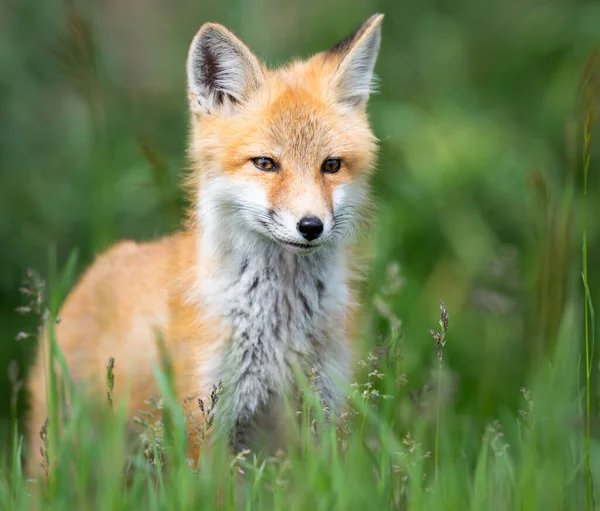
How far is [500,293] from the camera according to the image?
16.6 ft

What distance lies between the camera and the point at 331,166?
386cm

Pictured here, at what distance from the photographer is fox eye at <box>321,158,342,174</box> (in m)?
3.83

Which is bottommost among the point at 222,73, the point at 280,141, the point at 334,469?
the point at 334,469

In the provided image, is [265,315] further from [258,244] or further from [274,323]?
[258,244]

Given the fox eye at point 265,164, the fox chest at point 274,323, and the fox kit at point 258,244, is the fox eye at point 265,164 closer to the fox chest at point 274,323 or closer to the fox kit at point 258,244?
the fox kit at point 258,244

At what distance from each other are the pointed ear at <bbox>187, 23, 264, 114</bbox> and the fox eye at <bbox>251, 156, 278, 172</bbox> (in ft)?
1.42

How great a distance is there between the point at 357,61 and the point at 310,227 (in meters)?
1.13

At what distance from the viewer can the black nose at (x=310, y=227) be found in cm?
344

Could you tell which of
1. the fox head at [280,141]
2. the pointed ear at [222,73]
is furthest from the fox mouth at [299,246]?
the pointed ear at [222,73]

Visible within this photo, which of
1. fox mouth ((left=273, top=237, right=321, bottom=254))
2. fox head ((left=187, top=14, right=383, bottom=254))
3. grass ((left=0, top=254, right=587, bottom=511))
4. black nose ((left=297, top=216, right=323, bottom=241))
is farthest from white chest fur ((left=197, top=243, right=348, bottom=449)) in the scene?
grass ((left=0, top=254, right=587, bottom=511))

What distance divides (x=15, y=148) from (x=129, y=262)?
2431mm

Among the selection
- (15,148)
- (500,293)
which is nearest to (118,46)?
(15,148)

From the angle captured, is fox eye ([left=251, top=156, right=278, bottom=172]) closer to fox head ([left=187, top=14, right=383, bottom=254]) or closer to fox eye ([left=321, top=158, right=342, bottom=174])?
fox head ([left=187, top=14, right=383, bottom=254])

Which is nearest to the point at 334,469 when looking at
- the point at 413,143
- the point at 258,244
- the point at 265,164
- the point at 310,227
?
the point at 310,227
